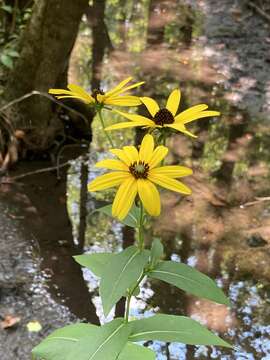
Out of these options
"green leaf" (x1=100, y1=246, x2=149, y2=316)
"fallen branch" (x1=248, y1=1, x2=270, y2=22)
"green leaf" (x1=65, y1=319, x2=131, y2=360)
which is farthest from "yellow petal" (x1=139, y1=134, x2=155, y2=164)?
"fallen branch" (x1=248, y1=1, x2=270, y2=22)

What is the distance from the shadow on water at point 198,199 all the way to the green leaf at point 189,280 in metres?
1.57

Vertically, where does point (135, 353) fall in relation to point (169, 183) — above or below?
below

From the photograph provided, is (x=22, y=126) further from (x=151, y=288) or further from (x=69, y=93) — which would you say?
(x=69, y=93)

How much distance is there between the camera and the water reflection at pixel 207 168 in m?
3.74

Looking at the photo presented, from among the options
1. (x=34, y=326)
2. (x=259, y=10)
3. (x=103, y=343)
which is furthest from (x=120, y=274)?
(x=259, y=10)

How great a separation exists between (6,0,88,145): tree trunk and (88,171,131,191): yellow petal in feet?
9.70

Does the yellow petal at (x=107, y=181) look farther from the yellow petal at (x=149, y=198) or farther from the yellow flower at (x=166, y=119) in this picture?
the yellow flower at (x=166, y=119)

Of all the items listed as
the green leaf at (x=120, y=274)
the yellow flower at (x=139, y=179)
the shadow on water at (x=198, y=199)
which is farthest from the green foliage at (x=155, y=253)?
the shadow on water at (x=198, y=199)

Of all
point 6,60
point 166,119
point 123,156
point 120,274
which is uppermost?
point 6,60

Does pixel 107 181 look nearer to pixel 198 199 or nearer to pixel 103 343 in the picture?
pixel 103 343

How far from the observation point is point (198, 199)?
186 inches

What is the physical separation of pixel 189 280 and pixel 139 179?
497 millimetres

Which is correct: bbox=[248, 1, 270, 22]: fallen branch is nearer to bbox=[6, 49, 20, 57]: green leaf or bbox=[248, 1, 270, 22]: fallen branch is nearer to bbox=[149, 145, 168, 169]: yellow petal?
bbox=[6, 49, 20, 57]: green leaf

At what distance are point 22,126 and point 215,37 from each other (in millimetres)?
4167
